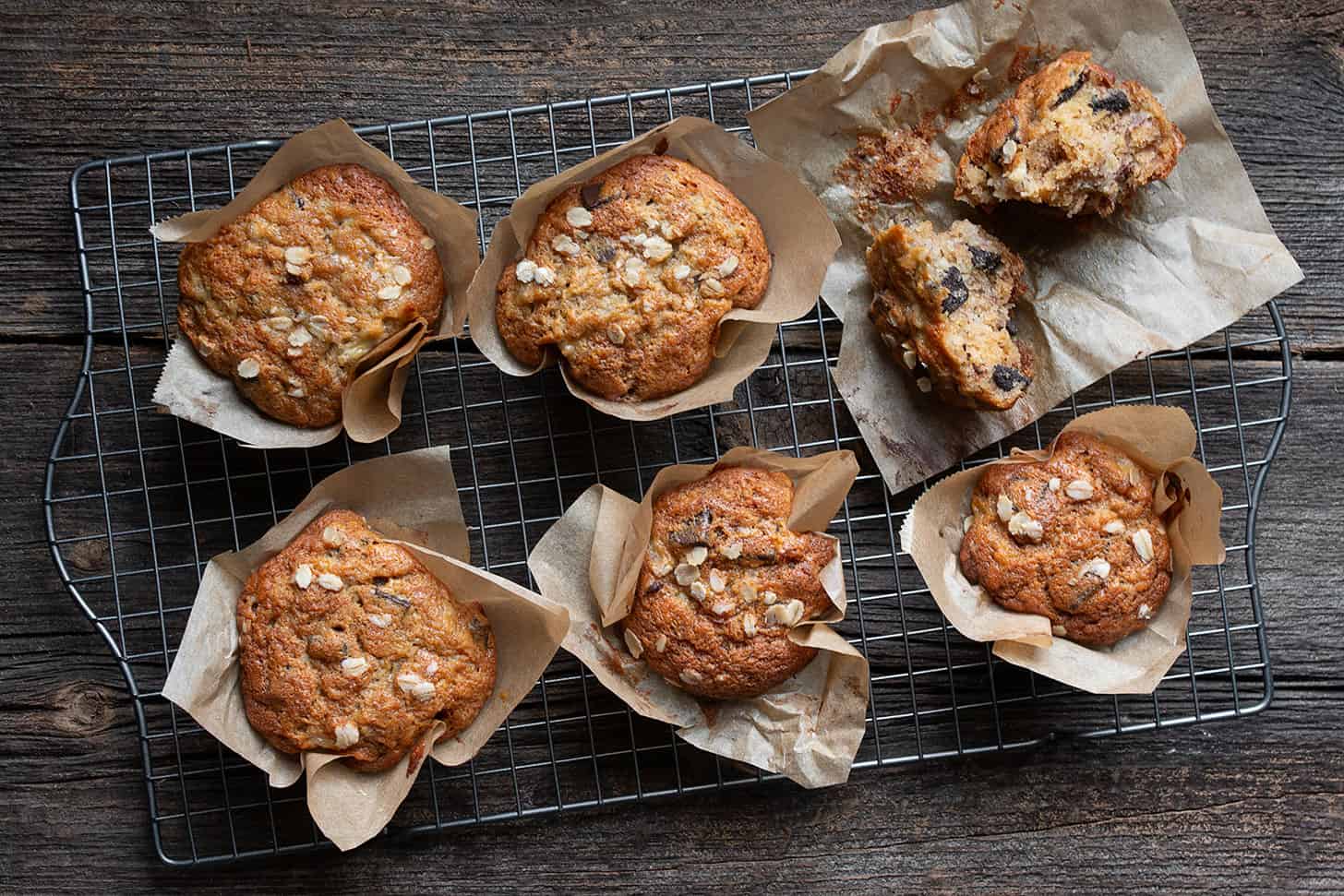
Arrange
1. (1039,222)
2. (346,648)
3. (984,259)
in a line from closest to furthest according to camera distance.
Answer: (346,648) < (984,259) < (1039,222)

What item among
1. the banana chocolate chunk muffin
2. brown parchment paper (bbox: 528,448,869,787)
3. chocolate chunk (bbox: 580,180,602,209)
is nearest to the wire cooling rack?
brown parchment paper (bbox: 528,448,869,787)

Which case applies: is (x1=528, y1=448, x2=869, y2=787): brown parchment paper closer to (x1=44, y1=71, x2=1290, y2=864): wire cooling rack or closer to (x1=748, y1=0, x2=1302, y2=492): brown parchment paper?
(x1=44, y1=71, x2=1290, y2=864): wire cooling rack

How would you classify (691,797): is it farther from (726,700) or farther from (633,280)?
(633,280)

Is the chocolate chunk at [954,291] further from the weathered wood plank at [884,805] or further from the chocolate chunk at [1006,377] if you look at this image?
the weathered wood plank at [884,805]

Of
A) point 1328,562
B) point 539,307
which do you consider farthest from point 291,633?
point 1328,562

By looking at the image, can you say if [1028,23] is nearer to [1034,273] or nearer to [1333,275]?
[1034,273]

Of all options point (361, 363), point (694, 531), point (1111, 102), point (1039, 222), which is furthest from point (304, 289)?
point (1111, 102)
